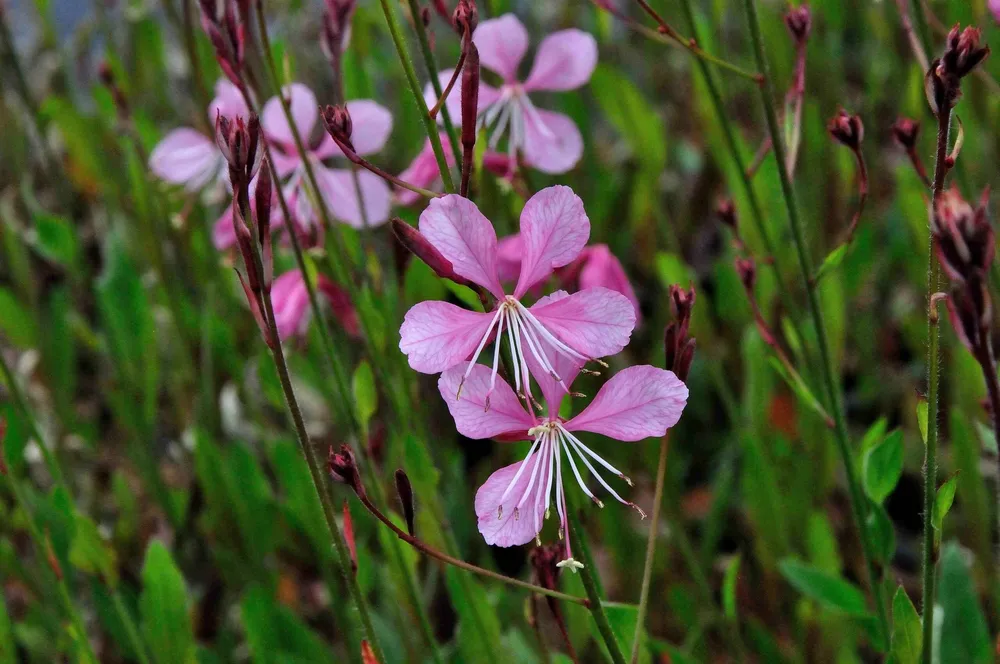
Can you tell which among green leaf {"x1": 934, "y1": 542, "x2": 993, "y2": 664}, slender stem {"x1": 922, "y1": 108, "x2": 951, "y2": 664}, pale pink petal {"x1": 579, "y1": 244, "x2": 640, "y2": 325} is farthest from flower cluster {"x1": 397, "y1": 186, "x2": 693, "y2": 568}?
green leaf {"x1": 934, "y1": 542, "x2": 993, "y2": 664}

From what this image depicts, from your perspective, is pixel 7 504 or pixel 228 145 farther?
pixel 7 504

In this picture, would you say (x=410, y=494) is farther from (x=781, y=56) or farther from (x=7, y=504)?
(x=781, y=56)

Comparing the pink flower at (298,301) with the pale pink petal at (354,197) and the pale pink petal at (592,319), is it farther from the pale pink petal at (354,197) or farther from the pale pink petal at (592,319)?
the pale pink petal at (592,319)

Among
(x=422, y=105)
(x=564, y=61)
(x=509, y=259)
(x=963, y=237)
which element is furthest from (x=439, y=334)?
(x=564, y=61)

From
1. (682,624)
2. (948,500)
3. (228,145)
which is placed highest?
(228,145)

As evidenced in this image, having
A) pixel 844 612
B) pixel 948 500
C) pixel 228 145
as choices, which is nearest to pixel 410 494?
pixel 228 145

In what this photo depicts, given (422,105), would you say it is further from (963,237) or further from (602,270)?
(602,270)

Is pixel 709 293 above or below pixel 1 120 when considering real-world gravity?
below
